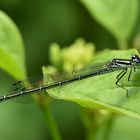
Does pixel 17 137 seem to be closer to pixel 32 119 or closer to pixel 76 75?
pixel 32 119

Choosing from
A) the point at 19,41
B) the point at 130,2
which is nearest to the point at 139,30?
the point at 130,2

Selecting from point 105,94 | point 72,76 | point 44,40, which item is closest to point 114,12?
point 72,76

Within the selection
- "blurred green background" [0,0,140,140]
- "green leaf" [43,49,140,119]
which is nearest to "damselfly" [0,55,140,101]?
"green leaf" [43,49,140,119]

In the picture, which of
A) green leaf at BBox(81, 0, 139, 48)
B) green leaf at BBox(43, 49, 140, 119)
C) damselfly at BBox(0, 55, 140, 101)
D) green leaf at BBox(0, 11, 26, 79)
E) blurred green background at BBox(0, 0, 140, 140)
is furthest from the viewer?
blurred green background at BBox(0, 0, 140, 140)

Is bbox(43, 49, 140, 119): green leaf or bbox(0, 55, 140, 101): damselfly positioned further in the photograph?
bbox(0, 55, 140, 101): damselfly

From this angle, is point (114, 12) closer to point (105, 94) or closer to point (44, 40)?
point (105, 94)

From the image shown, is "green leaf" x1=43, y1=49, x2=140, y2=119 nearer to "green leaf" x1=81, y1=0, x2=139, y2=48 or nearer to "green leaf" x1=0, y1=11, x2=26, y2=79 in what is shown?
"green leaf" x1=0, y1=11, x2=26, y2=79

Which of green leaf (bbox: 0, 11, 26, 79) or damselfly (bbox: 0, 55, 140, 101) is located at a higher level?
green leaf (bbox: 0, 11, 26, 79)
